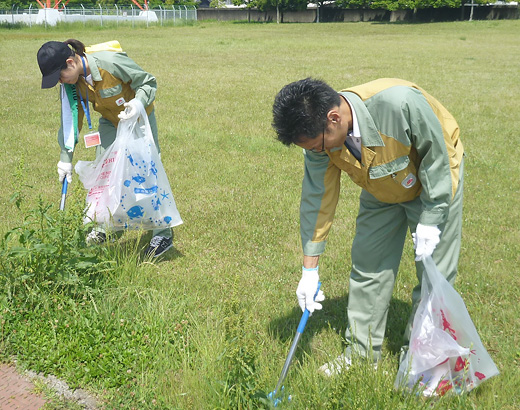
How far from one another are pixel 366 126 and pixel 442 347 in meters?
1.01

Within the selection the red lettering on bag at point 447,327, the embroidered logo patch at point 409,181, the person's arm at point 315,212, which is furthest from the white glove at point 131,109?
the red lettering on bag at point 447,327

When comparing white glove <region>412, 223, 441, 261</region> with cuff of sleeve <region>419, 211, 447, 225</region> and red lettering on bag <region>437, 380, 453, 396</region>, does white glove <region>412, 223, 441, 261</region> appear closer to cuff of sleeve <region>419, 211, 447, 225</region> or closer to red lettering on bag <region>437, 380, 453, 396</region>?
cuff of sleeve <region>419, 211, 447, 225</region>

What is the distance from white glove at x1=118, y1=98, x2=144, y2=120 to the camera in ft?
12.1

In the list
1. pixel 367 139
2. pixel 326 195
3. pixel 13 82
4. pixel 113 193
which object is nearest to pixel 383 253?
pixel 326 195

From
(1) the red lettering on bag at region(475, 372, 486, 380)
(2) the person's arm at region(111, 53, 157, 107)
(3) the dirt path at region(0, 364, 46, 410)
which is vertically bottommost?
(3) the dirt path at region(0, 364, 46, 410)

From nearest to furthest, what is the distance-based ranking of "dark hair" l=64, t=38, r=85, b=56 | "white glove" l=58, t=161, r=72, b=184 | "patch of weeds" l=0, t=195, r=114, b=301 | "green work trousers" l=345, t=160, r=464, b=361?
"green work trousers" l=345, t=160, r=464, b=361
"patch of weeds" l=0, t=195, r=114, b=301
"dark hair" l=64, t=38, r=85, b=56
"white glove" l=58, t=161, r=72, b=184

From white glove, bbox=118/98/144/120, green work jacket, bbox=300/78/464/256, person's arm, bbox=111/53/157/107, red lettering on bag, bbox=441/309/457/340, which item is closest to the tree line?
person's arm, bbox=111/53/157/107

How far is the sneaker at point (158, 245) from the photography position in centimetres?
416

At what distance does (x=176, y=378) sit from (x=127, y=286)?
84 cm

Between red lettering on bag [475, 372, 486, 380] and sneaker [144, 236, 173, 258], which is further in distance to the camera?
sneaker [144, 236, 173, 258]

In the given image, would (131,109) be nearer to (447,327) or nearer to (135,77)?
(135,77)

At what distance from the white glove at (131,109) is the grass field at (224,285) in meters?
0.57

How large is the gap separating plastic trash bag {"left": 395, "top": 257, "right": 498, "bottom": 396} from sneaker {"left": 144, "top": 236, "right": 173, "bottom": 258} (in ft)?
7.03

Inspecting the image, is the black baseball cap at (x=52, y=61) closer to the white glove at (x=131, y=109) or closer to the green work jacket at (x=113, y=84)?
the green work jacket at (x=113, y=84)
